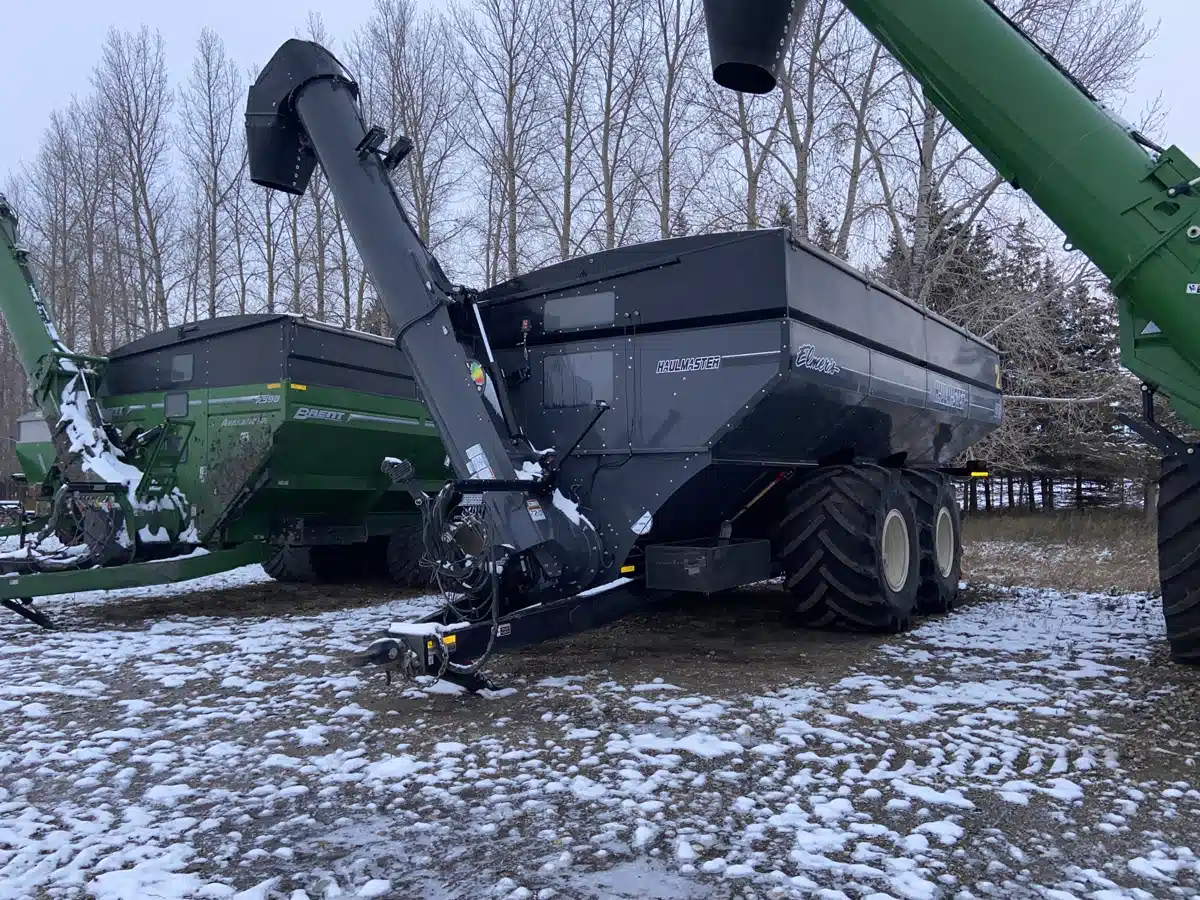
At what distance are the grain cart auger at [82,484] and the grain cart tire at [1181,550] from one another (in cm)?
791

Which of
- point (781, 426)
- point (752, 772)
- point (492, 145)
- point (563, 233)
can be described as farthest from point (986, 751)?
point (492, 145)

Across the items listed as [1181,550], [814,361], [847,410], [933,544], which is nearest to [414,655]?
[814,361]

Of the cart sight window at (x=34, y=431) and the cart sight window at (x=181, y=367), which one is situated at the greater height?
the cart sight window at (x=181, y=367)

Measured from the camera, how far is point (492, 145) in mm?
22844

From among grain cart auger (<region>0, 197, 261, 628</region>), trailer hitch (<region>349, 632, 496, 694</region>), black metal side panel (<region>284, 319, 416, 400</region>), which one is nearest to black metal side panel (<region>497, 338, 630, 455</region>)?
trailer hitch (<region>349, 632, 496, 694</region>)

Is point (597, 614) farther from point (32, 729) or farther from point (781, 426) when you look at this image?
point (32, 729)

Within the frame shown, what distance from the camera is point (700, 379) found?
5.88 metres

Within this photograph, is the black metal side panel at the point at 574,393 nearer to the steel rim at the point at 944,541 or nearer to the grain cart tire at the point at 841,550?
the grain cart tire at the point at 841,550

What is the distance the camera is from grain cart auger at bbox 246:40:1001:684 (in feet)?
18.6

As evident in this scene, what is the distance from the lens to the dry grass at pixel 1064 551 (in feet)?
38.5

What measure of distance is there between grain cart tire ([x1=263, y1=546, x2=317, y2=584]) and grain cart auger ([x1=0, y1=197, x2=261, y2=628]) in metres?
2.82

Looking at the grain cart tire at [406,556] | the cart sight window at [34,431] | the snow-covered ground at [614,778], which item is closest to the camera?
the snow-covered ground at [614,778]

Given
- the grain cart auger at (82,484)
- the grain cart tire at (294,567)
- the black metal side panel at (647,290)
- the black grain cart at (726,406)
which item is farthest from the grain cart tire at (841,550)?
the grain cart tire at (294,567)

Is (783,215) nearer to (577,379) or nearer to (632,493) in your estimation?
(577,379)
